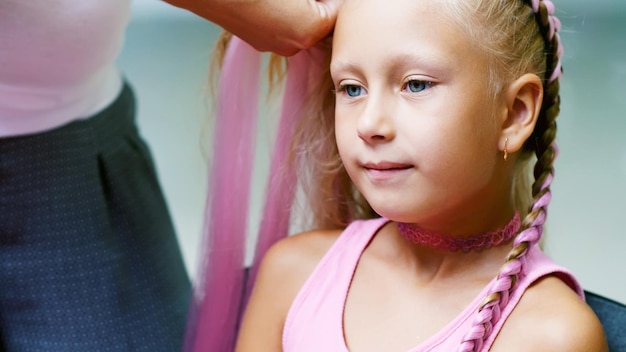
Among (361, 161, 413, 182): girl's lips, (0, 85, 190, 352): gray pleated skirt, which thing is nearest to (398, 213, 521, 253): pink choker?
(361, 161, 413, 182): girl's lips

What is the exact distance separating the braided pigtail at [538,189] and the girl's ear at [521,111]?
0.12ft

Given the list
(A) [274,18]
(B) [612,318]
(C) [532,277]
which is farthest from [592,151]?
(A) [274,18]

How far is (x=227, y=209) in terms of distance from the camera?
1116 mm

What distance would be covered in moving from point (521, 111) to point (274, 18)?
26 cm

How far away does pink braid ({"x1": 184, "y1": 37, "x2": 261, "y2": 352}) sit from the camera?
3.54ft

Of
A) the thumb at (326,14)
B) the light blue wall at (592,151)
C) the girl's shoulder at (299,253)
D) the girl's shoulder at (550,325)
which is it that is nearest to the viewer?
the girl's shoulder at (550,325)

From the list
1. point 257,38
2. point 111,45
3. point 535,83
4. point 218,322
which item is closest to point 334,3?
point 257,38

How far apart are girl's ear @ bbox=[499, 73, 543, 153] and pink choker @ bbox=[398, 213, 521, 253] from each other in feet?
0.30

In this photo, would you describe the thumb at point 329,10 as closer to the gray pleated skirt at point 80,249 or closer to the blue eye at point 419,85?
the blue eye at point 419,85

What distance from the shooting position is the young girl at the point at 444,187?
83cm

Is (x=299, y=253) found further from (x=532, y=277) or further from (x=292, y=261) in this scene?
(x=532, y=277)

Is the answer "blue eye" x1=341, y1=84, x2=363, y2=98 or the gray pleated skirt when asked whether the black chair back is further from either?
the gray pleated skirt

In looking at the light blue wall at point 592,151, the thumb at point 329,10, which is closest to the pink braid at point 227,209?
the light blue wall at point 592,151

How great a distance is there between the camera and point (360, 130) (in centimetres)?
84
